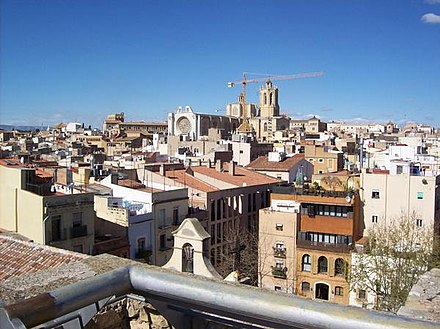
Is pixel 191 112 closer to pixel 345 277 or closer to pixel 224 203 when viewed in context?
pixel 224 203

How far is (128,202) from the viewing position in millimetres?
26297

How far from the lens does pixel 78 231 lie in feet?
69.6

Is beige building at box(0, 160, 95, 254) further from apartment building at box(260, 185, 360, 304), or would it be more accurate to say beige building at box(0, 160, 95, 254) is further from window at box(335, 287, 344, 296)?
window at box(335, 287, 344, 296)


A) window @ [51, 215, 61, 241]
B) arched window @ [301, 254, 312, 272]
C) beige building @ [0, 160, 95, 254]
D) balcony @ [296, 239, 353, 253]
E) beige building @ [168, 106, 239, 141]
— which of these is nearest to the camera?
beige building @ [0, 160, 95, 254]

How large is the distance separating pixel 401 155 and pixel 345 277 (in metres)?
23.8

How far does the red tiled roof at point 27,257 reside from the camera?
619 cm

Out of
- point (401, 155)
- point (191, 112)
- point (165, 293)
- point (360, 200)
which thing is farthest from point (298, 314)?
point (191, 112)

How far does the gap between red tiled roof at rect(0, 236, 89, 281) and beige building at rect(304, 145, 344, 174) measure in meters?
42.4

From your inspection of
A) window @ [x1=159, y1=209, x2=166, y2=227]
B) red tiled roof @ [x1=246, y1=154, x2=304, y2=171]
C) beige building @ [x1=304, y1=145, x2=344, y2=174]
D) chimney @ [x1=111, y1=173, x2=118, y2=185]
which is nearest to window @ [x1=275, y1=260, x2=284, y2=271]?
window @ [x1=159, y1=209, x2=166, y2=227]

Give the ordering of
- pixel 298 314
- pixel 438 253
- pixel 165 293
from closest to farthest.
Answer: pixel 298 314
pixel 165 293
pixel 438 253

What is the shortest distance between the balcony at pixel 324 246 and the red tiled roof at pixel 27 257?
67.8 ft

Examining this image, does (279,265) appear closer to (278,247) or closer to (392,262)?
(278,247)

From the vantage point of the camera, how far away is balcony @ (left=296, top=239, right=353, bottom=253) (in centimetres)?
2596

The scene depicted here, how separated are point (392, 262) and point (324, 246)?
5.34 meters
